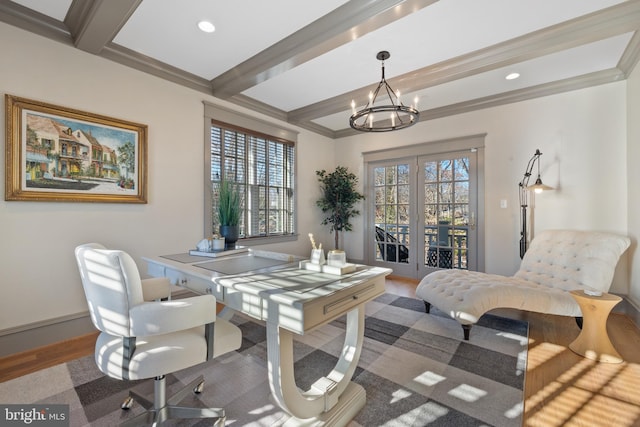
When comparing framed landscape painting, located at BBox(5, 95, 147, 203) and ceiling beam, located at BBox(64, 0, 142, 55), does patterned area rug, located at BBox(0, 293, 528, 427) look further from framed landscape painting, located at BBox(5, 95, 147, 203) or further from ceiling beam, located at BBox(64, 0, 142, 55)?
ceiling beam, located at BBox(64, 0, 142, 55)

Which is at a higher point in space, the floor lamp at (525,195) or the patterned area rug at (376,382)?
the floor lamp at (525,195)

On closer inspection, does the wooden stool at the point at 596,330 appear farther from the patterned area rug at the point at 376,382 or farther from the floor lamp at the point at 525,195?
the floor lamp at the point at 525,195

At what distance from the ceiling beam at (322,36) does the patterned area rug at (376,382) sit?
2666mm

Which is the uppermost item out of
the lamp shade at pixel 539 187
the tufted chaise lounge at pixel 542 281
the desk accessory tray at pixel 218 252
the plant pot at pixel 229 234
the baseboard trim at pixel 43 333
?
the lamp shade at pixel 539 187

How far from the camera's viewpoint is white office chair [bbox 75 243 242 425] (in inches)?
49.4

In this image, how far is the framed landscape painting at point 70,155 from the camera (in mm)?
2291

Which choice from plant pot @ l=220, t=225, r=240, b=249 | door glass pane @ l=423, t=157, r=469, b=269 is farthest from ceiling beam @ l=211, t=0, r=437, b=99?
door glass pane @ l=423, t=157, r=469, b=269

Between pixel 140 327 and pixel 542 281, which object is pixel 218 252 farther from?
pixel 542 281

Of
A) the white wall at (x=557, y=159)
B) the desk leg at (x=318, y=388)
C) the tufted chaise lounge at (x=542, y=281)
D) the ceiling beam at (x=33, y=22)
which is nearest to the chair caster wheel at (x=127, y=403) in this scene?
the desk leg at (x=318, y=388)

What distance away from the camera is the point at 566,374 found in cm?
200

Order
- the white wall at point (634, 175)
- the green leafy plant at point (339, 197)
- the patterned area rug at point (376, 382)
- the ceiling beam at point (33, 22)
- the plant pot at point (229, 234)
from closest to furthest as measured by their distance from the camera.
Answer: the patterned area rug at point (376, 382) < the ceiling beam at point (33, 22) < the plant pot at point (229, 234) < the white wall at point (634, 175) < the green leafy plant at point (339, 197)

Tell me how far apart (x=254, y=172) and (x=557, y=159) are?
4.09m

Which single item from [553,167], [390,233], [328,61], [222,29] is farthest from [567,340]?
[222,29]

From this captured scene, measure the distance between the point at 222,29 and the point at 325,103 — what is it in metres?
1.95
